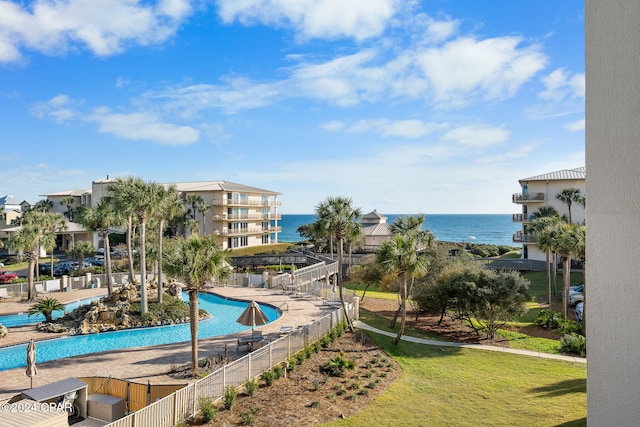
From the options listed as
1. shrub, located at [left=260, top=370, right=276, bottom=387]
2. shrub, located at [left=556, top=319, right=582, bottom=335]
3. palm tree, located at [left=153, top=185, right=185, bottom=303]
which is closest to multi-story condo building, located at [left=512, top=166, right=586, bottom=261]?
shrub, located at [left=556, top=319, right=582, bottom=335]

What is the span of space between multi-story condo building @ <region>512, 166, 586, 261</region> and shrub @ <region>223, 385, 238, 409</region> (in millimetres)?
45494

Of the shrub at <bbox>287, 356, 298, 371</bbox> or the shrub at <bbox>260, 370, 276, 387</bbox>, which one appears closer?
the shrub at <bbox>260, 370, 276, 387</bbox>

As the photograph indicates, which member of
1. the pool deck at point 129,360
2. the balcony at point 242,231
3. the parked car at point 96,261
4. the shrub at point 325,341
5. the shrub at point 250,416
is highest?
the balcony at point 242,231

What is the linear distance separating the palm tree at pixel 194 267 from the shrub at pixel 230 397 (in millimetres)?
2612

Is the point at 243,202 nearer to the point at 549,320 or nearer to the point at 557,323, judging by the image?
the point at 549,320

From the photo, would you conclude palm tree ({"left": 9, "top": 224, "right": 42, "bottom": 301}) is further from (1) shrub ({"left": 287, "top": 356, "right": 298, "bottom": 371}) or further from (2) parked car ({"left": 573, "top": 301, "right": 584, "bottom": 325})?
(2) parked car ({"left": 573, "top": 301, "right": 584, "bottom": 325})

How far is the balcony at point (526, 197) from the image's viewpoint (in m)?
51.3

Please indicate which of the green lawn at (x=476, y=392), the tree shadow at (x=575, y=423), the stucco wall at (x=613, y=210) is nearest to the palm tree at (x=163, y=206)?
the green lawn at (x=476, y=392)

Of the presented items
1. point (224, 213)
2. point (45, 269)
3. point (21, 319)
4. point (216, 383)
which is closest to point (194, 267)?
point (216, 383)

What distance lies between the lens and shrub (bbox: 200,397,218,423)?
11.5m

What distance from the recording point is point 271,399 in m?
13.2

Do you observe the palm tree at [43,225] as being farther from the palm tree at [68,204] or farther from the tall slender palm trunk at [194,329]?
the palm tree at [68,204]

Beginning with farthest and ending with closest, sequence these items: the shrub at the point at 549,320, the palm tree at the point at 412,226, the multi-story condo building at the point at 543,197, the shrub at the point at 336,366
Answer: the multi-story condo building at the point at 543,197 < the palm tree at the point at 412,226 < the shrub at the point at 549,320 < the shrub at the point at 336,366

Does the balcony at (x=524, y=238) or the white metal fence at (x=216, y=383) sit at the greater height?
the balcony at (x=524, y=238)
